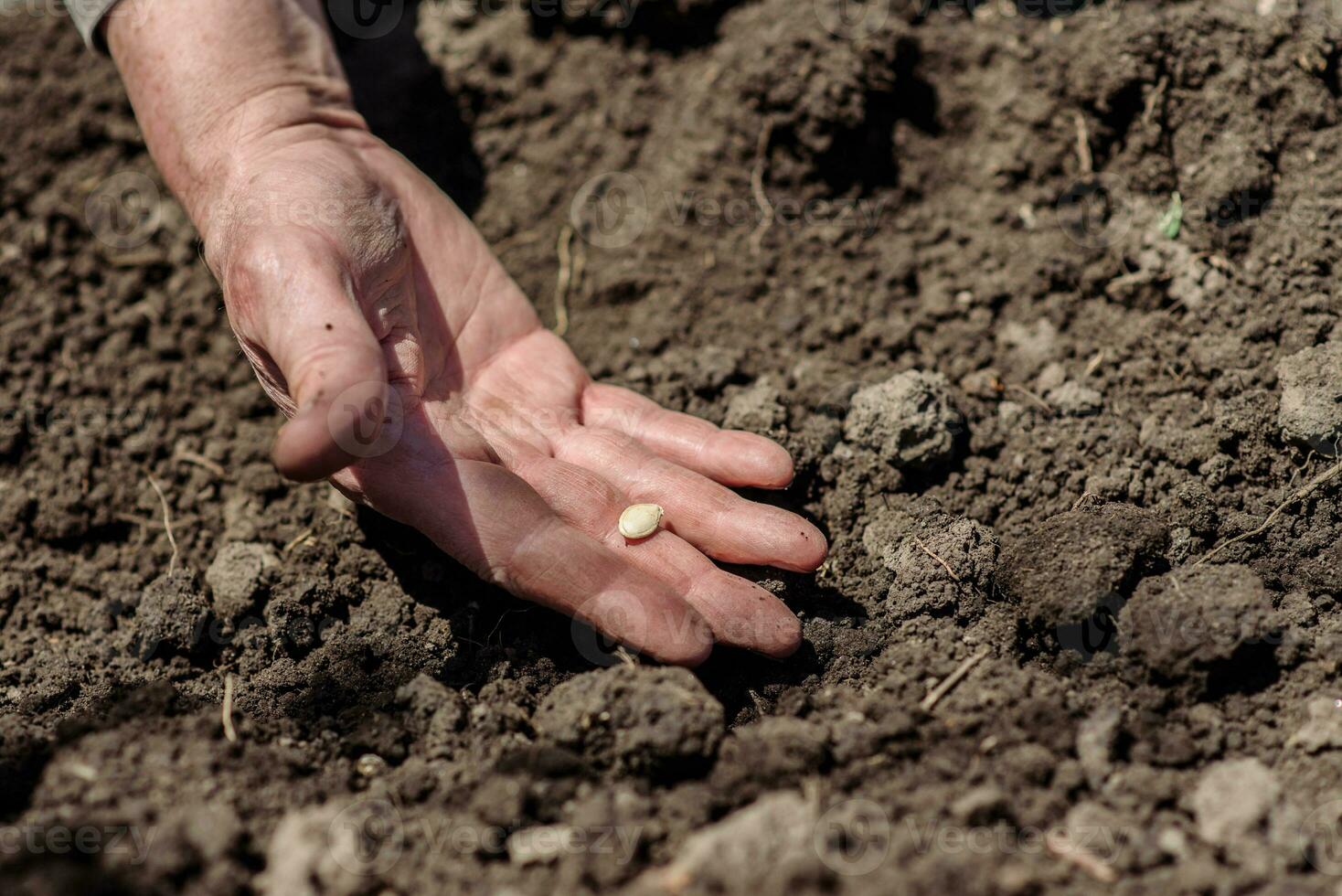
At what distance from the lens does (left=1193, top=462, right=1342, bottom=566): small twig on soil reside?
2.72 meters

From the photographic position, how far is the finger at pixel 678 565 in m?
2.55

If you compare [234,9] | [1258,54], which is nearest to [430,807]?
[234,9]

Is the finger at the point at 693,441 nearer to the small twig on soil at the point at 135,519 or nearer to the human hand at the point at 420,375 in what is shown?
the human hand at the point at 420,375

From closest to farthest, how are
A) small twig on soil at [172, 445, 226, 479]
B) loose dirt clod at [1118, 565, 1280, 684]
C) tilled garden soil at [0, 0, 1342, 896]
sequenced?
tilled garden soil at [0, 0, 1342, 896]
loose dirt clod at [1118, 565, 1280, 684]
small twig on soil at [172, 445, 226, 479]

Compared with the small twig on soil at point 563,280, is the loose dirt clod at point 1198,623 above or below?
below

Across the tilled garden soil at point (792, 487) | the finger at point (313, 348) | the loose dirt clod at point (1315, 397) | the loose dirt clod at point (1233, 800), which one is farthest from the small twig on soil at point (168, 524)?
the loose dirt clod at point (1315, 397)

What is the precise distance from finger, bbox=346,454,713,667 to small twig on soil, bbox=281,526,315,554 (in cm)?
56

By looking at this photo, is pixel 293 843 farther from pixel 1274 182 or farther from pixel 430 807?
pixel 1274 182

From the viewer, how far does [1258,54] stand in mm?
3340

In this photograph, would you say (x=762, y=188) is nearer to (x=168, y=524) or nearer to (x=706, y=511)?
(x=706, y=511)

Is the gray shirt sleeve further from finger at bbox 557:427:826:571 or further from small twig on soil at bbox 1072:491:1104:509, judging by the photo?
small twig on soil at bbox 1072:491:1104:509

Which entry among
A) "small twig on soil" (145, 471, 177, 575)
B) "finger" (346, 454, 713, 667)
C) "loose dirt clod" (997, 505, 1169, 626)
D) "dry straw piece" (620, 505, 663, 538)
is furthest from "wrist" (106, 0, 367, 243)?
"loose dirt clod" (997, 505, 1169, 626)

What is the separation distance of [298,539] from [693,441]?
1.32 metres

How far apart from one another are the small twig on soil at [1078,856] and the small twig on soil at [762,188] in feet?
7.59
